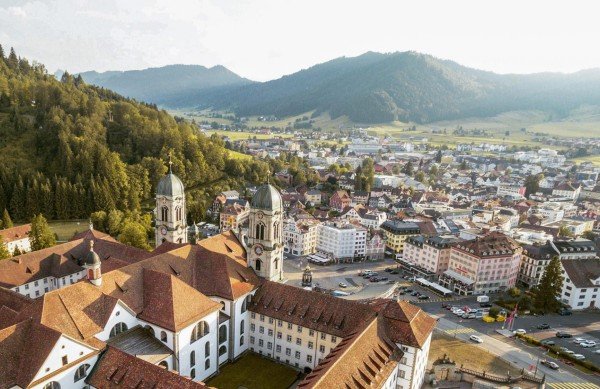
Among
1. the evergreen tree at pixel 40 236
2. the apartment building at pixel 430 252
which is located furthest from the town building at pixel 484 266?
the evergreen tree at pixel 40 236

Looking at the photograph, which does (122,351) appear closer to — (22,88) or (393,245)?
(393,245)

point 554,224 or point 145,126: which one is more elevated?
point 145,126

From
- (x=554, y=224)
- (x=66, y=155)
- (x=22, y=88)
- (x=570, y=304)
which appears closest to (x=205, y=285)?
(x=570, y=304)

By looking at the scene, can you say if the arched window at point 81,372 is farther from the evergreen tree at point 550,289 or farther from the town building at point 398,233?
the town building at point 398,233

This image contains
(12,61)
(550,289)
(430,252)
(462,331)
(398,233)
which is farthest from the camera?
(12,61)

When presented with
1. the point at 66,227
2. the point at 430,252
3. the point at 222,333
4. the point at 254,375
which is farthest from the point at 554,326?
the point at 66,227

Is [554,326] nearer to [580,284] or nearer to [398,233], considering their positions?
[580,284]
